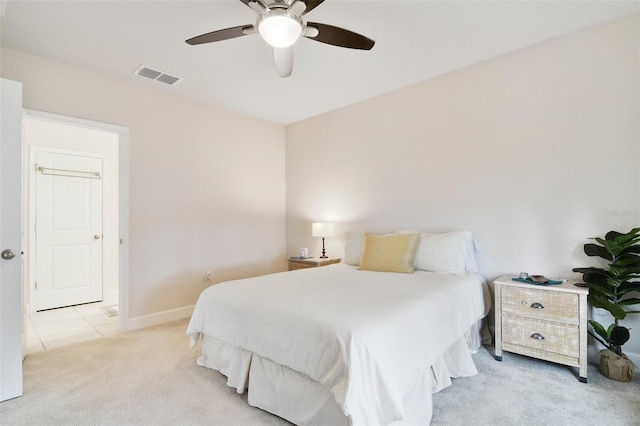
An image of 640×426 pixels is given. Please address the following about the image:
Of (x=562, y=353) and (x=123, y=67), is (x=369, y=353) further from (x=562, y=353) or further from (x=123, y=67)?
(x=123, y=67)

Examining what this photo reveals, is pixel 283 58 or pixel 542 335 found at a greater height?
pixel 283 58

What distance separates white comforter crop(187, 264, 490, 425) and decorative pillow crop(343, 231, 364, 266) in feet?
2.35

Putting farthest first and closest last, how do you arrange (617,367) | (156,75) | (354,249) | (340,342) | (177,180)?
(177,180) → (354,249) → (156,75) → (617,367) → (340,342)

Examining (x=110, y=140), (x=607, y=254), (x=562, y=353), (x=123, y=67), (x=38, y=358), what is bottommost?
(x=38, y=358)

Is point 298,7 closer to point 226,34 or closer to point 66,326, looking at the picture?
point 226,34

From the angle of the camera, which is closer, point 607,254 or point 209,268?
point 607,254

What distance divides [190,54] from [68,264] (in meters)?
3.50

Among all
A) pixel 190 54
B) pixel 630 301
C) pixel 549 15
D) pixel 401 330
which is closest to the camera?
pixel 401 330

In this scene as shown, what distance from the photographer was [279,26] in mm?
1812

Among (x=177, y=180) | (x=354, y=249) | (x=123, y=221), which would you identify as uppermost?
(x=177, y=180)

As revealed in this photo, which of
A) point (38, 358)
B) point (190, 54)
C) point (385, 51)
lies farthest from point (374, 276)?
point (38, 358)

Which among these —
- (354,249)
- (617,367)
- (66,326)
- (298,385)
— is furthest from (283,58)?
(66,326)

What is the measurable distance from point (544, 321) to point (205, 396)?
2442mm

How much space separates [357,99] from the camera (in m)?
3.98
